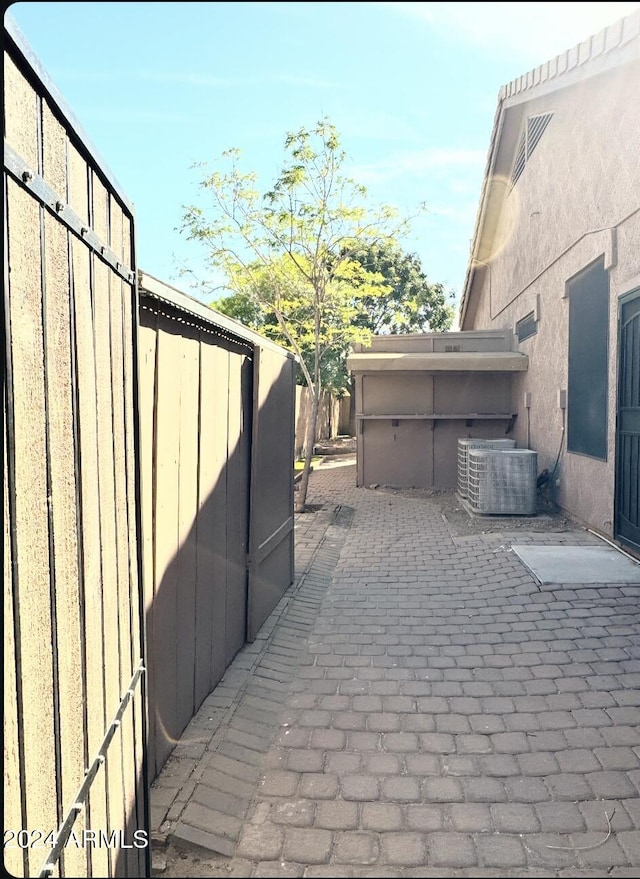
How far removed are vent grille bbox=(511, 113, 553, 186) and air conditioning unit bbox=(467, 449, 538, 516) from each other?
5781 millimetres

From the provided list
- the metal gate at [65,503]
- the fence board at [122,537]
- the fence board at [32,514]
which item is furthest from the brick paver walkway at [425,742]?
the fence board at [32,514]

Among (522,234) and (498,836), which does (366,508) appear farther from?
(498,836)

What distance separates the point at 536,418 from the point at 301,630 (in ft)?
24.0

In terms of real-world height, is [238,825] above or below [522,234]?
below

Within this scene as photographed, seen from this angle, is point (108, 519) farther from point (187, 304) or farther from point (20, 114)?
point (187, 304)

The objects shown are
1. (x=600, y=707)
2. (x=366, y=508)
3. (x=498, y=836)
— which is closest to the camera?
(x=498, y=836)

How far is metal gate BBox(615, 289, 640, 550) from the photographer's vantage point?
6.29m

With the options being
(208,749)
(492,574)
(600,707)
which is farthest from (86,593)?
(492,574)

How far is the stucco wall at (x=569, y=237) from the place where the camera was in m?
6.71

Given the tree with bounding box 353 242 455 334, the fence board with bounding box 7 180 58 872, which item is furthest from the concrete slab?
the tree with bounding box 353 242 455 334

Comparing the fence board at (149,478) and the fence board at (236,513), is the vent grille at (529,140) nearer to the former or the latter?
the fence board at (236,513)

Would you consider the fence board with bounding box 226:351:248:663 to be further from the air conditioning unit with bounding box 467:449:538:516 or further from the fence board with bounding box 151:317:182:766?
the air conditioning unit with bounding box 467:449:538:516

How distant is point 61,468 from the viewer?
4.79ft

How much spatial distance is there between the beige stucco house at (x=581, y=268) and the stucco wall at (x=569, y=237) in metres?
0.02
